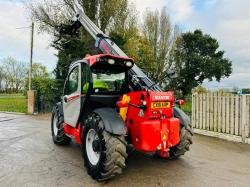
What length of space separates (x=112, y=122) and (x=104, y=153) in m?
0.50

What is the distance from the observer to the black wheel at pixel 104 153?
370 cm

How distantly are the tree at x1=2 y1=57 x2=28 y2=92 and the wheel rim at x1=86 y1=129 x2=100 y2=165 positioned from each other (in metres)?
60.1

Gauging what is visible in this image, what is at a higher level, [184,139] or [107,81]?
[107,81]

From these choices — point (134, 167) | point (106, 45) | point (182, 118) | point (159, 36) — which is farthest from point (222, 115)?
point (159, 36)

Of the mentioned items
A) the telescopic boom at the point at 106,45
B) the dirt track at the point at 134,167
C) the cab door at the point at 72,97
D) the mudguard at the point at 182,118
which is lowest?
the dirt track at the point at 134,167

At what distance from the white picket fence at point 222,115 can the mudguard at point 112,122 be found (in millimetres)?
4452

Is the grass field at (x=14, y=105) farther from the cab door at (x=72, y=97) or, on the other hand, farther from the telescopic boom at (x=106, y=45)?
the cab door at (x=72, y=97)

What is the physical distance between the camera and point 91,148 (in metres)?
4.34

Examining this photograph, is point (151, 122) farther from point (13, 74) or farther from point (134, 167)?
point (13, 74)

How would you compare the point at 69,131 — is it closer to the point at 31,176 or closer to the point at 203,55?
the point at 31,176

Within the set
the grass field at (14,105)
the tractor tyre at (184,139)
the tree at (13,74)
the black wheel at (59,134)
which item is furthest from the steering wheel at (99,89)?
the tree at (13,74)

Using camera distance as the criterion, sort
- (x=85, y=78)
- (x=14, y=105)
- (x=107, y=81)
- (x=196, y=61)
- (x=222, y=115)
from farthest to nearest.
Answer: (x=196, y=61) < (x=14, y=105) < (x=222, y=115) < (x=107, y=81) < (x=85, y=78)

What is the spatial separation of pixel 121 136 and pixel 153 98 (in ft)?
2.68

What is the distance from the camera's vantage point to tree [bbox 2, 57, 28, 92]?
59.0 meters
